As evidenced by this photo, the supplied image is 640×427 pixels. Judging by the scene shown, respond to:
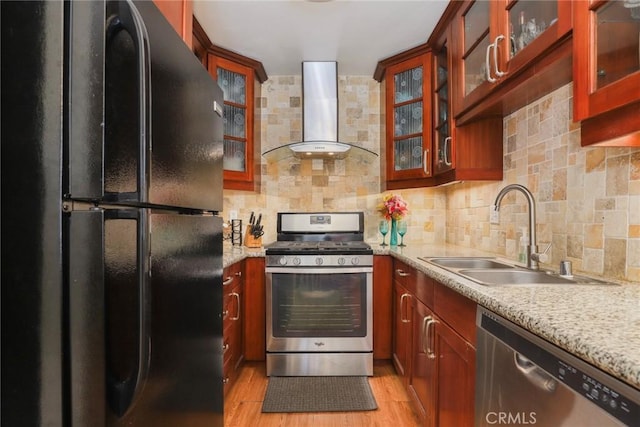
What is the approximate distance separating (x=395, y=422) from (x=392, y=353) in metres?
0.60

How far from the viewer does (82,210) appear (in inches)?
21.7

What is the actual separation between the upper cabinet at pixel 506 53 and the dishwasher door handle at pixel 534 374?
3.20 feet

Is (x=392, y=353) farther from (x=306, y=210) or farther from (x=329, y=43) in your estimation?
(x=329, y=43)

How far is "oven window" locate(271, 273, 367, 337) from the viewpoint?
2.29 meters

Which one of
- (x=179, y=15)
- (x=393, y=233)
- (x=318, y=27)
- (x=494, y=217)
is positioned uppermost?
(x=318, y=27)

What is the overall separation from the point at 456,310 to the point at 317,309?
1209 millimetres

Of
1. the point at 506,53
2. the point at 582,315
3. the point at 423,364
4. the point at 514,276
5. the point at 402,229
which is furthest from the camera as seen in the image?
the point at 402,229

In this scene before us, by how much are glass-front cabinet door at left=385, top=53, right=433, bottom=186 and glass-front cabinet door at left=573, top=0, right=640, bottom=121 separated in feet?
4.47

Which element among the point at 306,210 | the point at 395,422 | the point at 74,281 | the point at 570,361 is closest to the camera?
the point at 74,281

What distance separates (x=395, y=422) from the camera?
1.82 metres

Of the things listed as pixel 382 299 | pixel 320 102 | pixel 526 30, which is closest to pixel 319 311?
pixel 382 299

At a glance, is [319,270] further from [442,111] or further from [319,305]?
[442,111]

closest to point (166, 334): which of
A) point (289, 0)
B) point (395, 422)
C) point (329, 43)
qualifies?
point (395, 422)

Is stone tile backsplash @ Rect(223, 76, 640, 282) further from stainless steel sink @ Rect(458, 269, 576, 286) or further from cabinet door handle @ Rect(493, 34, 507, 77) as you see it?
cabinet door handle @ Rect(493, 34, 507, 77)
